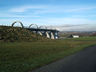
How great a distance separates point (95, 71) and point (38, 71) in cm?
388

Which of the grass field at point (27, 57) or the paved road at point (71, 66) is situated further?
the grass field at point (27, 57)

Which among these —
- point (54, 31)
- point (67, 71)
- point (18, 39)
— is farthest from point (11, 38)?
point (54, 31)

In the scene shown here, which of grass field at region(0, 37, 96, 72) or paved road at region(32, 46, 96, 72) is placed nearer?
paved road at region(32, 46, 96, 72)

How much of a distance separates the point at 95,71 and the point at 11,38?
194 feet

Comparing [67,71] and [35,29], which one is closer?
[67,71]

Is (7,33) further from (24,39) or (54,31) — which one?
(54,31)

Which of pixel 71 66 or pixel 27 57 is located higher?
pixel 71 66

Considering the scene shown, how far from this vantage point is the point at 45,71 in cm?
1135

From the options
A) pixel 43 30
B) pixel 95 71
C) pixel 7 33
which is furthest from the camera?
pixel 43 30

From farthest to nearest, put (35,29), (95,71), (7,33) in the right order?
(35,29) < (7,33) < (95,71)

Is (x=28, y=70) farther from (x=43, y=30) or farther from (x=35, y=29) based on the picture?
(x=43, y=30)

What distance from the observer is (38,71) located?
11398mm

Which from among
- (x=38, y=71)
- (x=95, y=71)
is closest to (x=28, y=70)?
(x=38, y=71)

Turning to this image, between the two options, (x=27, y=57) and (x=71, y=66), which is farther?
(x=27, y=57)
